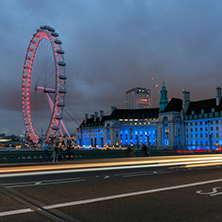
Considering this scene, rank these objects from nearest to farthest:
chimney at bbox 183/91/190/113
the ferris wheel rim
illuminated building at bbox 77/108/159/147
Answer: the ferris wheel rim
chimney at bbox 183/91/190/113
illuminated building at bbox 77/108/159/147

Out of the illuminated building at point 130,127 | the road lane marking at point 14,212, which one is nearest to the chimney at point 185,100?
the illuminated building at point 130,127

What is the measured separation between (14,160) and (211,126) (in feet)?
363

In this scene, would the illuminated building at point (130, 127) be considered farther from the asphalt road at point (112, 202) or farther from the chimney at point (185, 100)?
the asphalt road at point (112, 202)

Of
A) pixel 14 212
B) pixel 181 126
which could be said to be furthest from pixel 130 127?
pixel 14 212

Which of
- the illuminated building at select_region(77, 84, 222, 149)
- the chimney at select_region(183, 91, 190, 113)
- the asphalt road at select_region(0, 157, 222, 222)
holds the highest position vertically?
the chimney at select_region(183, 91, 190, 113)

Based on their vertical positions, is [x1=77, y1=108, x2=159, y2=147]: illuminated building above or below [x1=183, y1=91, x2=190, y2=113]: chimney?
below

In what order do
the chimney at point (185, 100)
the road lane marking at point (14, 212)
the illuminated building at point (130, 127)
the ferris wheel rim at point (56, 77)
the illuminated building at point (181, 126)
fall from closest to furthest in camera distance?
1. the road lane marking at point (14, 212)
2. the ferris wheel rim at point (56, 77)
3. the illuminated building at point (181, 126)
4. the chimney at point (185, 100)
5. the illuminated building at point (130, 127)

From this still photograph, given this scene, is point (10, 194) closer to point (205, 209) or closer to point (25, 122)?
point (205, 209)

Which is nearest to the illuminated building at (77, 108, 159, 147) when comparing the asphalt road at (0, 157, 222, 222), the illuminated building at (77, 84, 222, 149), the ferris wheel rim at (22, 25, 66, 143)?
the illuminated building at (77, 84, 222, 149)

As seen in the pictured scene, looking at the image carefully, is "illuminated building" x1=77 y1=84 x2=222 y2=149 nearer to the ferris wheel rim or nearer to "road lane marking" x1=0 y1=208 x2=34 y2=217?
the ferris wheel rim

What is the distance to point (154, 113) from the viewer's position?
182250mm

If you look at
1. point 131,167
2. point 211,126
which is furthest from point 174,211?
point 211,126

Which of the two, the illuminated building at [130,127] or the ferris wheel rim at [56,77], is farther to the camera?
the illuminated building at [130,127]

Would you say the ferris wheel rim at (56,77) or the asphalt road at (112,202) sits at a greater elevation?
the ferris wheel rim at (56,77)
